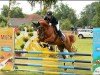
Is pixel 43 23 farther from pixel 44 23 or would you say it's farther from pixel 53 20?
pixel 53 20

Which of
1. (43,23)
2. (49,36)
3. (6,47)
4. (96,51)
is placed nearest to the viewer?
(96,51)

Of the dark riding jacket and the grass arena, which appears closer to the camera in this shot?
the grass arena

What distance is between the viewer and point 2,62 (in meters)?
10.7

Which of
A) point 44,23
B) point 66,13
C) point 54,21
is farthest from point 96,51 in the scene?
point 66,13

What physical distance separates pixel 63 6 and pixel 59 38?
78.2 metres

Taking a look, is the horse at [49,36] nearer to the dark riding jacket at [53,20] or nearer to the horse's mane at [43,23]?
the horse's mane at [43,23]

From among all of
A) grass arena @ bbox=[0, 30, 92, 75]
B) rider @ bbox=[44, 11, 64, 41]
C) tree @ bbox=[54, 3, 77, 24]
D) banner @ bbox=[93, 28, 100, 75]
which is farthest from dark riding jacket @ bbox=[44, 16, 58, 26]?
tree @ bbox=[54, 3, 77, 24]

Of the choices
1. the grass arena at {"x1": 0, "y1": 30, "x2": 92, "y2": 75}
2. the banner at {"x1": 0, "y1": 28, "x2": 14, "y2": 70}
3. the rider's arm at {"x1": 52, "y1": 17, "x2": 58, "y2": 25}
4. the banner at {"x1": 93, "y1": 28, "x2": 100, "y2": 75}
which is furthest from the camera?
the rider's arm at {"x1": 52, "y1": 17, "x2": 58, "y2": 25}

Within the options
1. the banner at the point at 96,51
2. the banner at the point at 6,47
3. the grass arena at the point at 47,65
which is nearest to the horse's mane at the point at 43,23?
the grass arena at the point at 47,65

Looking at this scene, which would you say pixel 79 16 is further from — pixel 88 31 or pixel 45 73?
pixel 45 73

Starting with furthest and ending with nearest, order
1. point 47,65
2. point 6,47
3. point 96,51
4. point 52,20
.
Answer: point 52,20
point 6,47
point 47,65
point 96,51

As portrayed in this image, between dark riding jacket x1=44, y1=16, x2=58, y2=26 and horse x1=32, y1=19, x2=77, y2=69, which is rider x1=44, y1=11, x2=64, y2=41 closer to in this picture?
dark riding jacket x1=44, y1=16, x2=58, y2=26

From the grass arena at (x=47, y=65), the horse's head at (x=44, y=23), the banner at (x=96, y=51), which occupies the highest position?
the horse's head at (x=44, y=23)

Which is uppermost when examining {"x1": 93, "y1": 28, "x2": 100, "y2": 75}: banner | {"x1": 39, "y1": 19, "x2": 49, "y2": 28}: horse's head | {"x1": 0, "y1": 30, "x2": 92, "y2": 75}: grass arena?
{"x1": 39, "y1": 19, "x2": 49, "y2": 28}: horse's head
